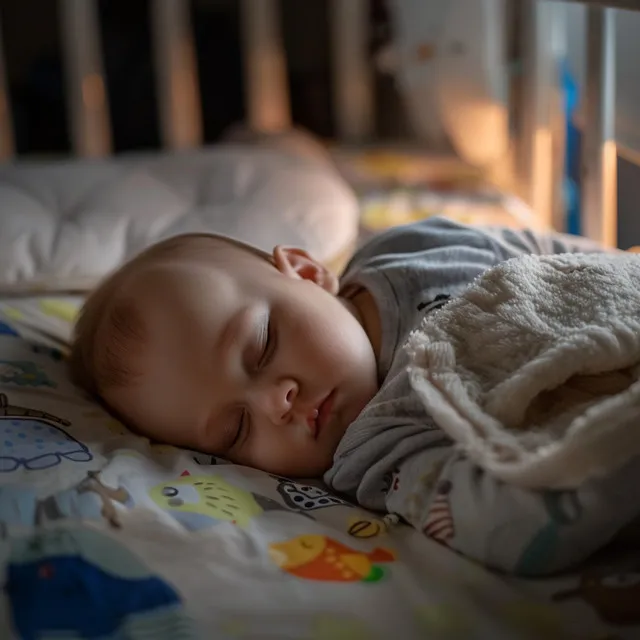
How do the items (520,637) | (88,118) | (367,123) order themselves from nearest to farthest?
(520,637), (88,118), (367,123)

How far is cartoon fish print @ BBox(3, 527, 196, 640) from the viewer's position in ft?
1.81

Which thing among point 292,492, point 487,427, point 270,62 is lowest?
point 292,492

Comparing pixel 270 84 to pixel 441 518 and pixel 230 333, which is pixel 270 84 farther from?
pixel 441 518

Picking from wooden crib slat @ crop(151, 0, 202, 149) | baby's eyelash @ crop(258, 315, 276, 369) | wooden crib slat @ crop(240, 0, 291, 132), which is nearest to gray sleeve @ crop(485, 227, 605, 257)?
baby's eyelash @ crop(258, 315, 276, 369)

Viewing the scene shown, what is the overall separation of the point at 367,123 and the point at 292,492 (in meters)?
1.58

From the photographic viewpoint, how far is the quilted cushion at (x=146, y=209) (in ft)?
4.32

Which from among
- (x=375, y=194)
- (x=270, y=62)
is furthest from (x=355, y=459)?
(x=270, y=62)

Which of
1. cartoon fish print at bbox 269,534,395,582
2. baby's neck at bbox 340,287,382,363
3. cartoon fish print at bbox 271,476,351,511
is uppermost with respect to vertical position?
baby's neck at bbox 340,287,382,363

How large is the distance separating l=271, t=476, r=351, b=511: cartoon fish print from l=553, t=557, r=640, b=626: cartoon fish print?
0.68ft

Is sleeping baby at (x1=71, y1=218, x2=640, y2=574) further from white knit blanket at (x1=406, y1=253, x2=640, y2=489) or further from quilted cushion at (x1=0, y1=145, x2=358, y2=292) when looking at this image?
quilted cushion at (x1=0, y1=145, x2=358, y2=292)

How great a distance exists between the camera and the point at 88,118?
2047mm

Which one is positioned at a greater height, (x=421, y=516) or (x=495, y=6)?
(x=495, y=6)

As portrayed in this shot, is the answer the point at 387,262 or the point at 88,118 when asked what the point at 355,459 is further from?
the point at 88,118

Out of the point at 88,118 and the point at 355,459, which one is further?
the point at 88,118
